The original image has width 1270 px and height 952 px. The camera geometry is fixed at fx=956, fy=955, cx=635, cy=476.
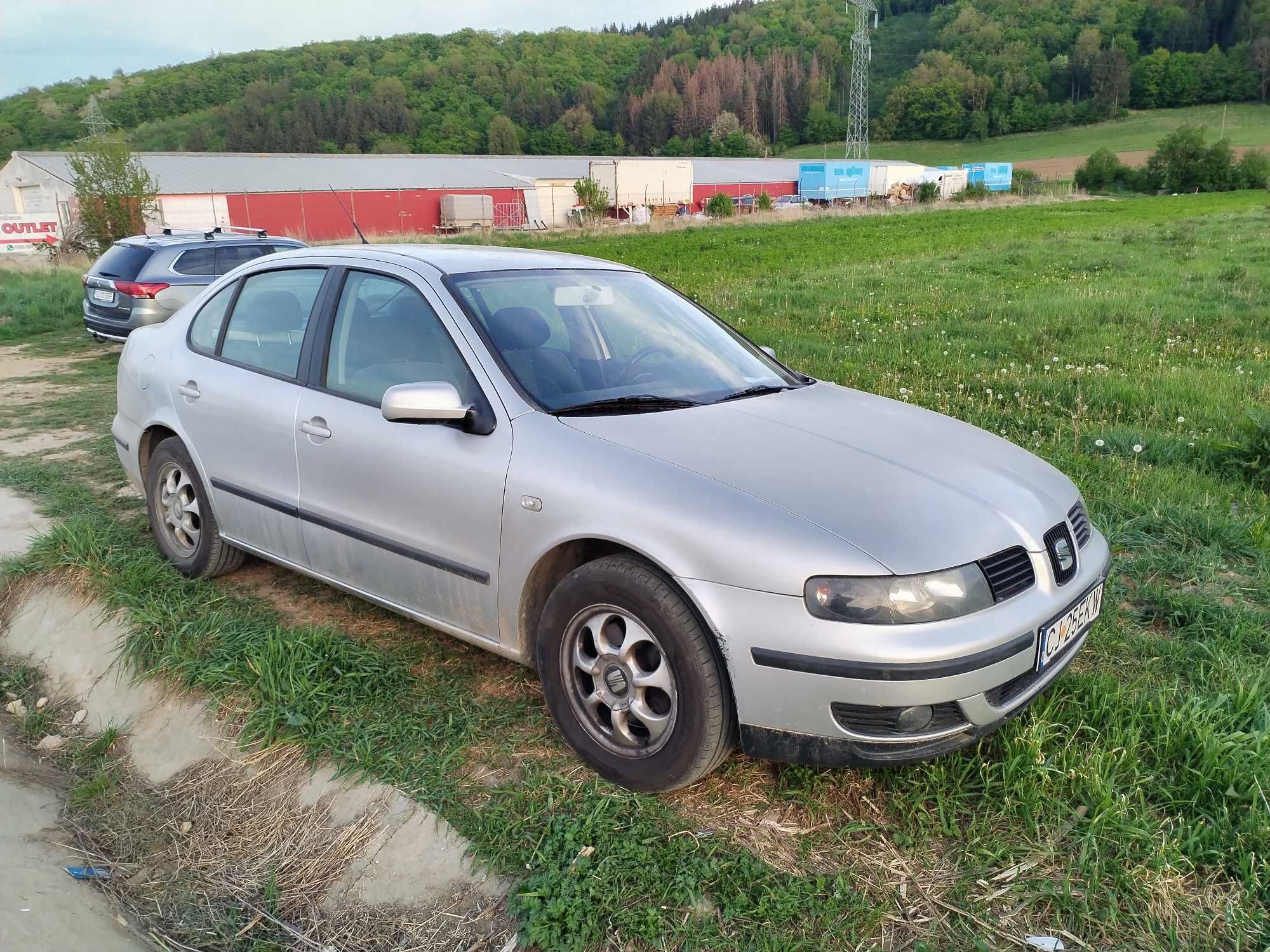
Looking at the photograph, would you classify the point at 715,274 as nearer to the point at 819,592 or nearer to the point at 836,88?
the point at 819,592

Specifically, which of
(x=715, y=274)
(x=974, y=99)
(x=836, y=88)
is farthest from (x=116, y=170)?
(x=836, y=88)

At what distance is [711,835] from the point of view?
2789 millimetres

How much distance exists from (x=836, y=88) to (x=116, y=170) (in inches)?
4905

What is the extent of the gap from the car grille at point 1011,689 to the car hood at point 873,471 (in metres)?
0.38

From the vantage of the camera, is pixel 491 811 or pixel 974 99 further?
pixel 974 99

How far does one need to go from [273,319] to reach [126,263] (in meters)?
9.38

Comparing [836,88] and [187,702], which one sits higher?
[836,88]

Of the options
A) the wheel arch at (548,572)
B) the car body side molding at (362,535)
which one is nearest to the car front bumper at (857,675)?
the wheel arch at (548,572)

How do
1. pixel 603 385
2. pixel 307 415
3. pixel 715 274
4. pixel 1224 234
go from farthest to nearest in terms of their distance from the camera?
pixel 1224 234, pixel 715 274, pixel 307 415, pixel 603 385

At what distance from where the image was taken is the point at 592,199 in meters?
42.4

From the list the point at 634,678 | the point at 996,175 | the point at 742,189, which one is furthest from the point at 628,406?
the point at 996,175

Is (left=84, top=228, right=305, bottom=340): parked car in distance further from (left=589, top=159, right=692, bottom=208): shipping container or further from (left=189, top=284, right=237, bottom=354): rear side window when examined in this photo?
(left=589, top=159, right=692, bottom=208): shipping container

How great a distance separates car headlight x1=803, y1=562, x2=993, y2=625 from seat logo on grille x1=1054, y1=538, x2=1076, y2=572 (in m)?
0.61

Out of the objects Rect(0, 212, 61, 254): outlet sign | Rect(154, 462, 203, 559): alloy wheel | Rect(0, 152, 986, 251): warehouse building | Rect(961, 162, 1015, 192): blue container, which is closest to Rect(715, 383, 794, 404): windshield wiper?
Rect(154, 462, 203, 559): alloy wheel
